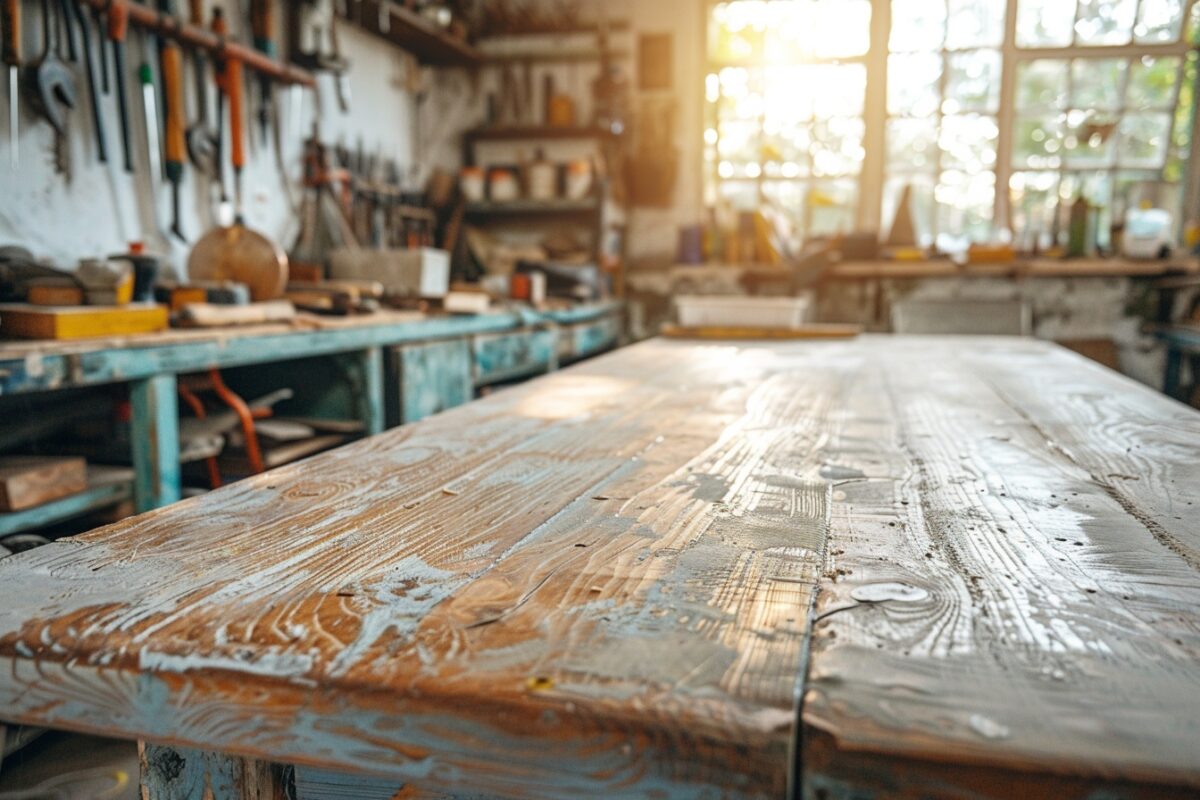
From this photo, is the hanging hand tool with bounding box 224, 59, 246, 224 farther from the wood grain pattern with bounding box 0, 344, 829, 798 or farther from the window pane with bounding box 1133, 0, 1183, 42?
the window pane with bounding box 1133, 0, 1183, 42

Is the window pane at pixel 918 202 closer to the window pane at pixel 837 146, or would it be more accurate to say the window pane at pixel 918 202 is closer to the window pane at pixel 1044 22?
the window pane at pixel 837 146

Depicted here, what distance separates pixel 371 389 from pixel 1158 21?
4908mm

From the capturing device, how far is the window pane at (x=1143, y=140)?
475 cm

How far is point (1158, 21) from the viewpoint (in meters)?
4.68

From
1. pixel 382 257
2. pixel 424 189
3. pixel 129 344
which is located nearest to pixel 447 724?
pixel 129 344

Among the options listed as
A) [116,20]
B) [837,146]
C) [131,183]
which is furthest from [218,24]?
[837,146]

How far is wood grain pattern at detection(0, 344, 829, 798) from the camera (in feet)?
1.31

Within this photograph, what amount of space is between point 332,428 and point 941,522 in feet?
6.61

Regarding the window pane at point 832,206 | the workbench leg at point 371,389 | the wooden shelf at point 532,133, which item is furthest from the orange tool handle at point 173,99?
the window pane at point 832,206

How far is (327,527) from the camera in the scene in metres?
0.69

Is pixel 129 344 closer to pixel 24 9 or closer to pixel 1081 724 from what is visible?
pixel 24 9

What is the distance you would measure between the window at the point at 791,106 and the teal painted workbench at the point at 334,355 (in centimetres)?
171

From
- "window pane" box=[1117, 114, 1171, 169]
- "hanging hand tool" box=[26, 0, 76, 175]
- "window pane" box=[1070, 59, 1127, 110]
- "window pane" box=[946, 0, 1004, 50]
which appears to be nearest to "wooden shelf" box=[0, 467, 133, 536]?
"hanging hand tool" box=[26, 0, 76, 175]

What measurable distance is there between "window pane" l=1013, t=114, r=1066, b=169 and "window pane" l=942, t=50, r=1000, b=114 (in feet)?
0.71
